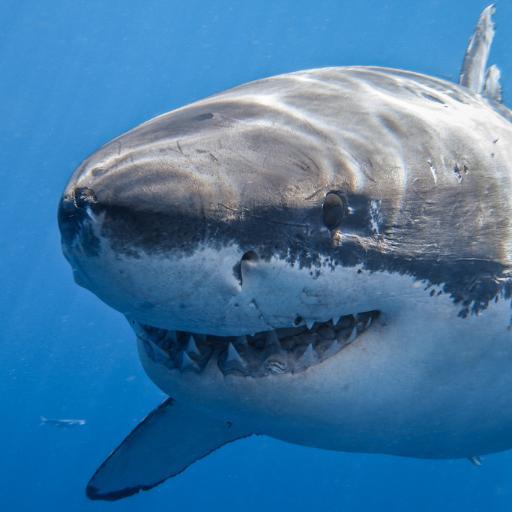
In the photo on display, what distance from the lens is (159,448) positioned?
3709 millimetres

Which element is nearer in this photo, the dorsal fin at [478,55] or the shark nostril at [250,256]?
the shark nostril at [250,256]

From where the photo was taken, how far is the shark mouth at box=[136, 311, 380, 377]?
76.5 inches

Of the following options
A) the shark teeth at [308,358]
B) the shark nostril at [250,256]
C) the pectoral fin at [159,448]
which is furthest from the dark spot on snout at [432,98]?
the pectoral fin at [159,448]

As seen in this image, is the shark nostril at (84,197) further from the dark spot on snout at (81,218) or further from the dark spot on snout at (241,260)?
the dark spot on snout at (241,260)

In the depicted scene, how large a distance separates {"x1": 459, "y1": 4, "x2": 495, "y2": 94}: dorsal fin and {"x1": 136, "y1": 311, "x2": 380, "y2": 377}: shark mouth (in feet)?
8.73

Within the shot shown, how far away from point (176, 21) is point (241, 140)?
48.2 m

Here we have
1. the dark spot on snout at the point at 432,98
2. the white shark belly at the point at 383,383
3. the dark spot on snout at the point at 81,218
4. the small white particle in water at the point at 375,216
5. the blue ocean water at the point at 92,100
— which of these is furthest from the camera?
the blue ocean water at the point at 92,100

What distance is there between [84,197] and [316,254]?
0.65m

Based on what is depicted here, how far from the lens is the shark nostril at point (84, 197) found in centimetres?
152

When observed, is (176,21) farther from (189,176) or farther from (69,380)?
(189,176)

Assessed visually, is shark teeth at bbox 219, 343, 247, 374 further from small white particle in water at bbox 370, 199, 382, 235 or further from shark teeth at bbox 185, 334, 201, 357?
small white particle in water at bbox 370, 199, 382, 235

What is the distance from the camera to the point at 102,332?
143 ft

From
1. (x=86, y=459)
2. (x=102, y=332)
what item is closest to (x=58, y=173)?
(x=102, y=332)

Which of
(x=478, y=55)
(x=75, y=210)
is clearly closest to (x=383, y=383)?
(x=75, y=210)
